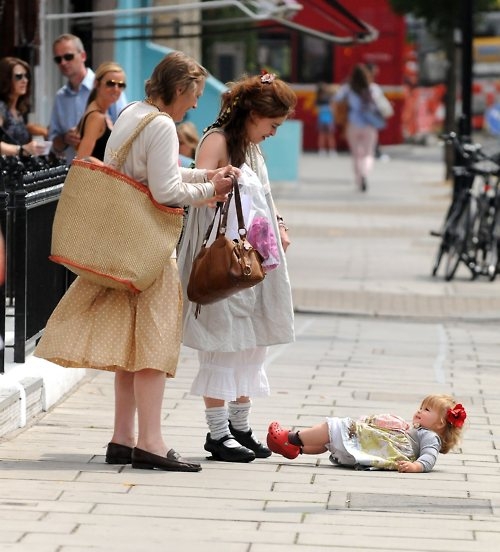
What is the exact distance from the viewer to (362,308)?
13391 mm

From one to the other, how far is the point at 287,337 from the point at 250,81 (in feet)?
3.53

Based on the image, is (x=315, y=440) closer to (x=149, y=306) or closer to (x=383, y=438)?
(x=383, y=438)

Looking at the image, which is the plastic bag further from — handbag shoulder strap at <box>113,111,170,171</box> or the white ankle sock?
the white ankle sock

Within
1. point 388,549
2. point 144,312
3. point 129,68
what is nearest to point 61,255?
point 144,312

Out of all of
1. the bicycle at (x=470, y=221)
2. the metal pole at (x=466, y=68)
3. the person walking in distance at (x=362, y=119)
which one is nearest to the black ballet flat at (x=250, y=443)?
the bicycle at (x=470, y=221)

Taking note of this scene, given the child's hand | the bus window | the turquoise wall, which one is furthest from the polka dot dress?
the bus window

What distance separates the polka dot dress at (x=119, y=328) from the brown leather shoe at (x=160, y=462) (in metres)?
0.33

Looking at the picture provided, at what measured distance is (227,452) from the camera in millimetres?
6895

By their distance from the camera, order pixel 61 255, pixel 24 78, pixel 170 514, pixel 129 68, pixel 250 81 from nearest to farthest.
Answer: pixel 170 514
pixel 61 255
pixel 250 81
pixel 24 78
pixel 129 68

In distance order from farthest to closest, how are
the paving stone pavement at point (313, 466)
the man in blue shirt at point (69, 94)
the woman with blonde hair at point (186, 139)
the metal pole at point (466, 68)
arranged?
the metal pole at point (466, 68)
the woman with blonde hair at point (186, 139)
the man in blue shirt at point (69, 94)
the paving stone pavement at point (313, 466)

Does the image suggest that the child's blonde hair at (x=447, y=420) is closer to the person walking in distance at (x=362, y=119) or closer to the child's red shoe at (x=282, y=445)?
the child's red shoe at (x=282, y=445)

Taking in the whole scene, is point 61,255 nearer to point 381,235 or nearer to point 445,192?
point 381,235

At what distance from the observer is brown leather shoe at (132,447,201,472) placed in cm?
659

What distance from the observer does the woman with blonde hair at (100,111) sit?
10250 millimetres
